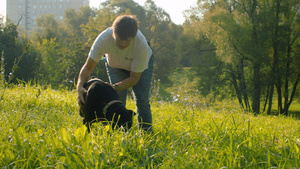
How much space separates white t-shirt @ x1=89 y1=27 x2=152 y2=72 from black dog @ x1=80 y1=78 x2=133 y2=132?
64 cm

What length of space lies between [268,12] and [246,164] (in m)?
22.7

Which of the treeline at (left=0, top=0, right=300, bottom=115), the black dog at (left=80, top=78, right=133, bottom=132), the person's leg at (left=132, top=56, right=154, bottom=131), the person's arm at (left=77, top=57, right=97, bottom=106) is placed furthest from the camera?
the treeline at (left=0, top=0, right=300, bottom=115)

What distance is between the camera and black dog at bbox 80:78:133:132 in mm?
2672

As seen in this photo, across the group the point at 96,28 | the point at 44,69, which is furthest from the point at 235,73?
the point at 44,69

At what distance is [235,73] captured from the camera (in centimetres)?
2636

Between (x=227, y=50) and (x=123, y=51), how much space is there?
2030 centimetres

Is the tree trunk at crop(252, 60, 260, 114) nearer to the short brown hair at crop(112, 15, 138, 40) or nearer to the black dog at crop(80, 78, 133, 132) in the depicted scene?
the short brown hair at crop(112, 15, 138, 40)

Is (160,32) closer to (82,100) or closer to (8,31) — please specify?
(8,31)

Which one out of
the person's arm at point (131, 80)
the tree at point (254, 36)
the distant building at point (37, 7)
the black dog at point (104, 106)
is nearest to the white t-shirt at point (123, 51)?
the person's arm at point (131, 80)

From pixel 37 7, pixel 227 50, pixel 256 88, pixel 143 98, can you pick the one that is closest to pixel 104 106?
pixel 143 98

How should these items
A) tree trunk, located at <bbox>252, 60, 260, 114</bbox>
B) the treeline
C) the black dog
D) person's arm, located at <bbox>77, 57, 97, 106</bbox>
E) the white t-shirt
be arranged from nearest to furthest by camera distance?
the black dog < person's arm, located at <bbox>77, 57, 97, 106</bbox> < the white t-shirt < the treeline < tree trunk, located at <bbox>252, 60, 260, 114</bbox>

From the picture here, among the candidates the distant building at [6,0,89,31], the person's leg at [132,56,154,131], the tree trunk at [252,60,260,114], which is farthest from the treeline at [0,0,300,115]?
the distant building at [6,0,89,31]

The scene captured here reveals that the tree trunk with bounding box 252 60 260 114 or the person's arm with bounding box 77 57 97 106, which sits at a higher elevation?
the person's arm with bounding box 77 57 97 106

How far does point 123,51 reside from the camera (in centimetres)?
333
